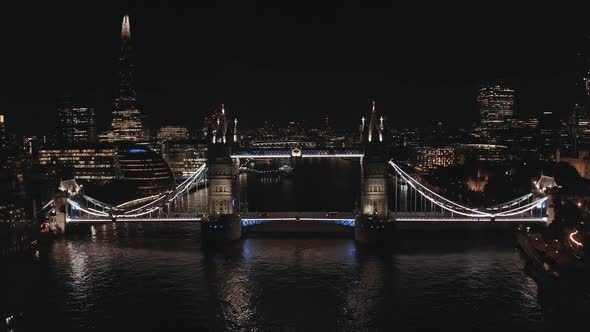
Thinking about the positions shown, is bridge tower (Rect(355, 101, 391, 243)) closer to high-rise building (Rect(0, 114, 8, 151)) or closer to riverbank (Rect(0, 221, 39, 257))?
riverbank (Rect(0, 221, 39, 257))

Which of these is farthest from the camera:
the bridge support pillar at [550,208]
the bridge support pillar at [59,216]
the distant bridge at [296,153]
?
the bridge support pillar at [59,216]

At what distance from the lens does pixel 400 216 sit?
4959 cm

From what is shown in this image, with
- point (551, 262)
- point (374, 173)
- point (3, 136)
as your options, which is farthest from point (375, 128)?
point (3, 136)

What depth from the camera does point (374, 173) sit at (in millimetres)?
49281

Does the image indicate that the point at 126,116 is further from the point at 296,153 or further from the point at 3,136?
the point at 296,153

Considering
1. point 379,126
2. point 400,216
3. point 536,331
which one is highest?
point 379,126

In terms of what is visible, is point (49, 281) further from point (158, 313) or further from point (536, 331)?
point (536, 331)

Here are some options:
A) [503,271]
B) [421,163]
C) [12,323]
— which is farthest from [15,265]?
[421,163]

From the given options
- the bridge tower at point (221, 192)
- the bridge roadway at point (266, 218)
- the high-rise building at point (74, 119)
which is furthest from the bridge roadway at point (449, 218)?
the high-rise building at point (74, 119)

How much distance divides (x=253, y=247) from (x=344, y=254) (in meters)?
6.72

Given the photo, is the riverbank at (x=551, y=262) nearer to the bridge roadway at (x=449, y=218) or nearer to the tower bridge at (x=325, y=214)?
the bridge roadway at (x=449, y=218)

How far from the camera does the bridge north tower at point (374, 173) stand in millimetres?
48688

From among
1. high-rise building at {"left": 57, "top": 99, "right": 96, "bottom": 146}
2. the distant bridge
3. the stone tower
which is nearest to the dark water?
the stone tower

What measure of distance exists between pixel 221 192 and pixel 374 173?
11.7 metres
